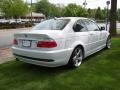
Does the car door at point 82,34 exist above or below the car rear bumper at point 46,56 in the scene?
above

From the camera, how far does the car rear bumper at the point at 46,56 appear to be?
5.13 metres

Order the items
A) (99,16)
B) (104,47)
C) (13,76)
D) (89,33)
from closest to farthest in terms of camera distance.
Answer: (13,76) < (89,33) < (104,47) < (99,16)

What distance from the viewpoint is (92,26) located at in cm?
734

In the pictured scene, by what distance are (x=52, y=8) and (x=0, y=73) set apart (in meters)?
95.3

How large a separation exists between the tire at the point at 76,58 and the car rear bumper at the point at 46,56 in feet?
0.74

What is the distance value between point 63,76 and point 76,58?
85 cm

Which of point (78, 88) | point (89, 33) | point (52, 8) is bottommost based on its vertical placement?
point (78, 88)

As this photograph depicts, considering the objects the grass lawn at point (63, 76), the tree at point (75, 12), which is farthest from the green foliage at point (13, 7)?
the grass lawn at point (63, 76)

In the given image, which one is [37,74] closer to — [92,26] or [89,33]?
[89,33]

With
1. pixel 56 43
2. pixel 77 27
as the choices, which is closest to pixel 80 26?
Result: pixel 77 27

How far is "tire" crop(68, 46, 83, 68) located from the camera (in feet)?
19.1

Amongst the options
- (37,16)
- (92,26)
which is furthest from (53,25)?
(37,16)

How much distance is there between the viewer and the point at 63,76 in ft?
17.8

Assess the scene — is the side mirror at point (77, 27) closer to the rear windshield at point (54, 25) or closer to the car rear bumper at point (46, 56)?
the rear windshield at point (54, 25)
